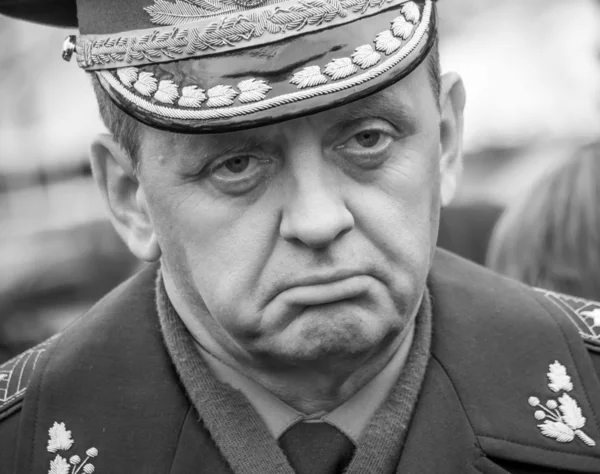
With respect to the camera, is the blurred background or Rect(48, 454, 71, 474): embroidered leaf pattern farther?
the blurred background

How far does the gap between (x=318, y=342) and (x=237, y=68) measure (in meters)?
0.61

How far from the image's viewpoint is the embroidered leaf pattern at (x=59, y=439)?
251 cm

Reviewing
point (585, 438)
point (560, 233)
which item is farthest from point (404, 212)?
point (560, 233)

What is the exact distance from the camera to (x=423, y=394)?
2.54 metres

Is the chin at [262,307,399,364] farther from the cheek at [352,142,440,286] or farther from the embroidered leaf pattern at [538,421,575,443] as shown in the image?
the embroidered leaf pattern at [538,421,575,443]

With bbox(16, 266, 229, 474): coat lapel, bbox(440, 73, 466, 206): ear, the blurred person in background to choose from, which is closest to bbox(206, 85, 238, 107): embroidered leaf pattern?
bbox(440, 73, 466, 206): ear

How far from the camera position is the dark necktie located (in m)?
2.42

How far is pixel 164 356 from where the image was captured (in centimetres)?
262

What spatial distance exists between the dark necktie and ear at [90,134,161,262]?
551 mm

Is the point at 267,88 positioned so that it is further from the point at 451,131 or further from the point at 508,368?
the point at 508,368

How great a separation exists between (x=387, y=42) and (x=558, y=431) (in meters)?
1.05

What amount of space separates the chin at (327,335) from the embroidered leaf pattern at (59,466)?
629mm

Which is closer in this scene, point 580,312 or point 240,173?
point 240,173

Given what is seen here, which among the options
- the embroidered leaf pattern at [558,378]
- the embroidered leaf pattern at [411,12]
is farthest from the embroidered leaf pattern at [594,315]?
the embroidered leaf pattern at [411,12]
